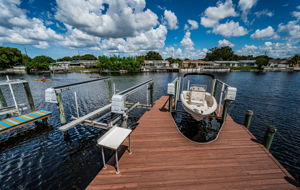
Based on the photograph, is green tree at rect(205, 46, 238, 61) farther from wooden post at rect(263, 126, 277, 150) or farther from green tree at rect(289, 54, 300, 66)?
wooden post at rect(263, 126, 277, 150)

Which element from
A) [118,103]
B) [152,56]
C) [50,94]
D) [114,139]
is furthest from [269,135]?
[152,56]

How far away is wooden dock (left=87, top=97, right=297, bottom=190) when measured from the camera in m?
2.88

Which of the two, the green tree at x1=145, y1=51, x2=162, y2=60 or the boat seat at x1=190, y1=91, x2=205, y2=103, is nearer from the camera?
the boat seat at x1=190, y1=91, x2=205, y2=103

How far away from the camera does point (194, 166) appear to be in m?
3.39

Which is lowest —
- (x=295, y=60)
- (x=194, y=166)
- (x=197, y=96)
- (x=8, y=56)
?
(x=194, y=166)

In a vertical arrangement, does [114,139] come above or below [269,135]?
above

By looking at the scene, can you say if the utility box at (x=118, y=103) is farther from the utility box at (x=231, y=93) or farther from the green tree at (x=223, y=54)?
the green tree at (x=223, y=54)

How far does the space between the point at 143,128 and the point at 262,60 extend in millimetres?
83216

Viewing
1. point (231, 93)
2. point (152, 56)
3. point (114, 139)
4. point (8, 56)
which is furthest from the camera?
point (152, 56)

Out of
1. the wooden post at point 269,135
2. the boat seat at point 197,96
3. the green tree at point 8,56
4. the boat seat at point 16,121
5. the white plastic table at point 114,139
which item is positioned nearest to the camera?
the white plastic table at point 114,139

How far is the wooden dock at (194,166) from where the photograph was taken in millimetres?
2885

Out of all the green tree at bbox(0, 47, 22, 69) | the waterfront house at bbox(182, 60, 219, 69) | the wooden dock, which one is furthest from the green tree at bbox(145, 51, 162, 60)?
the wooden dock

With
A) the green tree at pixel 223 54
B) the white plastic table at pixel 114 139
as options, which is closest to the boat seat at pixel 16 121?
the white plastic table at pixel 114 139

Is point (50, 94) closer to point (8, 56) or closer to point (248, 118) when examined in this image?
point (248, 118)
